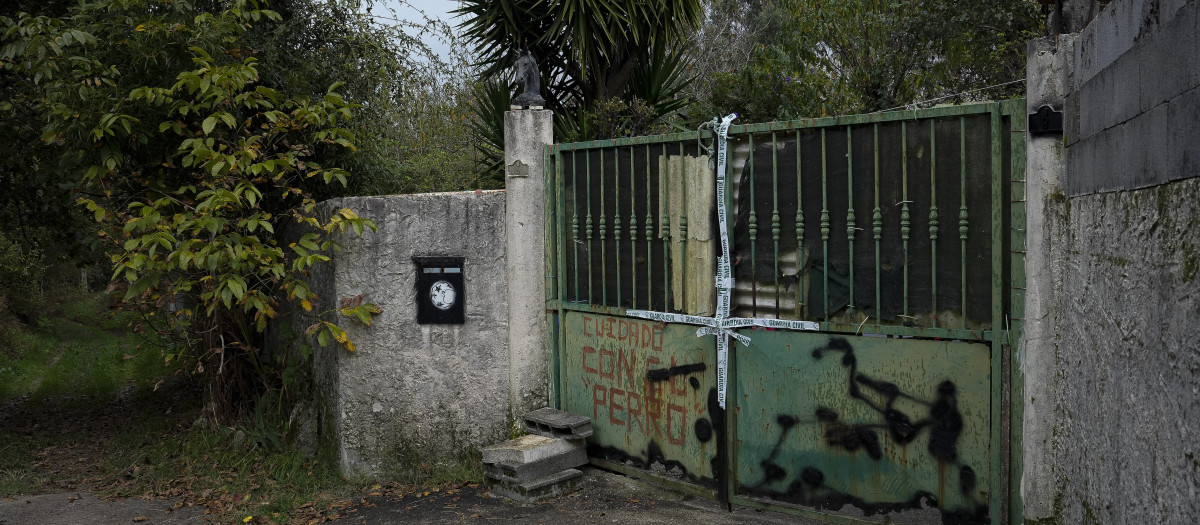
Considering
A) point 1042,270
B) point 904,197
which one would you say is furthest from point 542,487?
point 1042,270

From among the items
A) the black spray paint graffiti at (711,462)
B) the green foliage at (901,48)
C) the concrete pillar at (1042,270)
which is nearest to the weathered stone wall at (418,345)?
the black spray paint graffiti at (711,462)

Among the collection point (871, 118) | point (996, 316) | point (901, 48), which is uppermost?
point (901, 48)

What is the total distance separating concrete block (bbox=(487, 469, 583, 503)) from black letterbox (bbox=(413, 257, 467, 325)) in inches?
42.1

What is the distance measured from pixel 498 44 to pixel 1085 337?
6150 millimetres

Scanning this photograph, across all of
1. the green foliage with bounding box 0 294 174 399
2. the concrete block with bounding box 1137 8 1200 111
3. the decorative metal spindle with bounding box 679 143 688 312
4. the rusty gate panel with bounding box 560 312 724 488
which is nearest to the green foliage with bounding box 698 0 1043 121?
the decorative metal spindle with bounding box 679 143 688 312

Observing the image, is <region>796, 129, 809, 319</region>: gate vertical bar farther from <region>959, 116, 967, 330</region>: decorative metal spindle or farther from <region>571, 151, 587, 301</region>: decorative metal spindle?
<region>571, 151, 587, 301</region>: decorative metal spindle

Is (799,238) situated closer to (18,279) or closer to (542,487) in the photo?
(542,487)

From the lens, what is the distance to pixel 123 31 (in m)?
5.68

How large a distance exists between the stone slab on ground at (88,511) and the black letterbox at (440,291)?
5.80 ft

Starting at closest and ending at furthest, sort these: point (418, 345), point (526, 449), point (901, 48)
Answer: point (526, 449)
point (418, 345)
point (901, 48)

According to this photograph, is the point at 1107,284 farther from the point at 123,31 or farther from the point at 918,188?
the point at 123,31

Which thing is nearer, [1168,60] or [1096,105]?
[1168,60]

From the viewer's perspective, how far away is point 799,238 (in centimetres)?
423

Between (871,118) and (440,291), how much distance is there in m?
2.81
